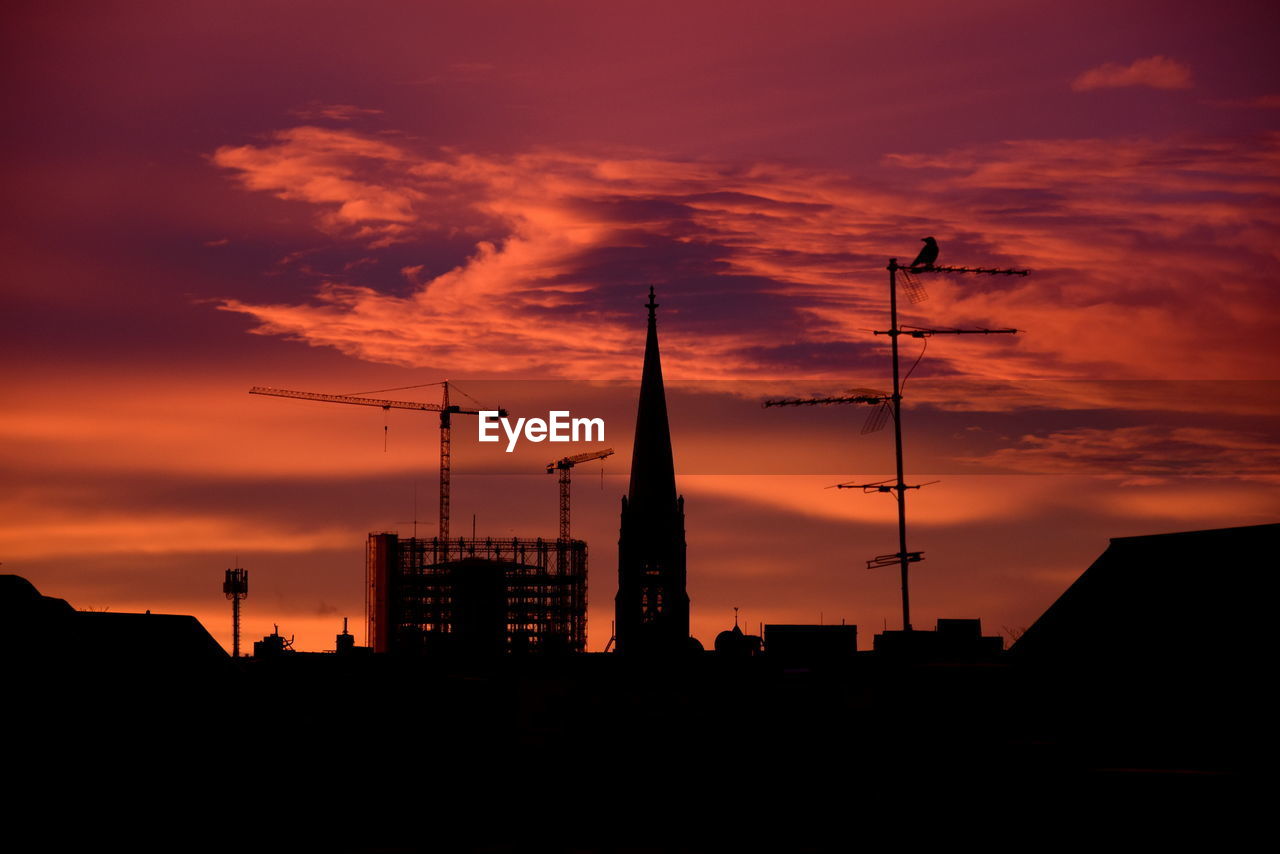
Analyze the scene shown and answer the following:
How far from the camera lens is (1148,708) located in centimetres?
4578

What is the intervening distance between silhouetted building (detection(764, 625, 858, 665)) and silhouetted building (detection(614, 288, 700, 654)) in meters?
30.1

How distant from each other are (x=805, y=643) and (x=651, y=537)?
47.3 metres

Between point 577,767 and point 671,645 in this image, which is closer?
point 577,767

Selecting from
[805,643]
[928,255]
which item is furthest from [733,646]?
[928,255]

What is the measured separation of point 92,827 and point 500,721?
123ft

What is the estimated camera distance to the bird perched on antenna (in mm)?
78875

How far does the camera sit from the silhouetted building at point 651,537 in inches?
5768

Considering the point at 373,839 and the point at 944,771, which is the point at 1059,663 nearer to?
the point at 944,771

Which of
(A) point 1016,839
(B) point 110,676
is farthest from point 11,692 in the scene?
(A) point 1016,839

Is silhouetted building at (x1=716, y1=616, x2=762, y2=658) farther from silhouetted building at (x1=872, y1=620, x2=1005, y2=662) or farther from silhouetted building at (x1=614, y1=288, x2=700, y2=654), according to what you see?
silhouetted building at (x1=614, y1=288, x2=700, y2=654)

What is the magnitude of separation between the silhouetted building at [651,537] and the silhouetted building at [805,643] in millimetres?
30110

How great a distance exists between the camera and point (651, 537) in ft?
494

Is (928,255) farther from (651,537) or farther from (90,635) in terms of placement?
(651,537)

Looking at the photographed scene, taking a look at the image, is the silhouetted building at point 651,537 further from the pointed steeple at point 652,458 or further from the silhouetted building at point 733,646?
the silhouetted building at point 733,646
